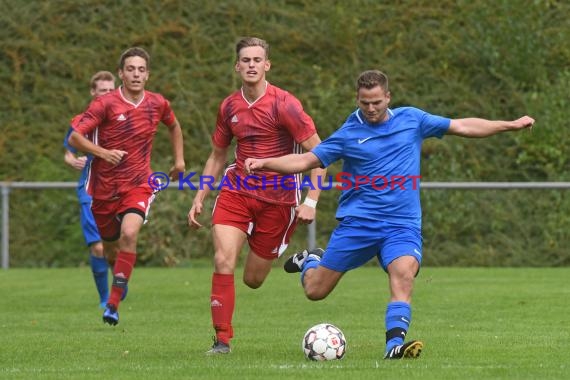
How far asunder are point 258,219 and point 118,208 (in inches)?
103

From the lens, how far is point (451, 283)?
51.0 feet

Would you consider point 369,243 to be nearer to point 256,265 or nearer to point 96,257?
point 256,265

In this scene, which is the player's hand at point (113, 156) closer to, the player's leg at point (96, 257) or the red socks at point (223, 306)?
the player's leg at point (96, 257)

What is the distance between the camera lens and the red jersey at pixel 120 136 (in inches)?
459

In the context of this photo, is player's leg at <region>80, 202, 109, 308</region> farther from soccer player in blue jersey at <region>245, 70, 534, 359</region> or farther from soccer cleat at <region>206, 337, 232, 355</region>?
soccer player in blue jersey at <region>245, 70, 534, 359</region>

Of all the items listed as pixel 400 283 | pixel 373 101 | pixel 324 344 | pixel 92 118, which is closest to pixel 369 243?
pixel 400 283

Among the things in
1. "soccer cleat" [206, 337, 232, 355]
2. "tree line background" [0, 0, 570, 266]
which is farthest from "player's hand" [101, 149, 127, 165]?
"tree line background" [0, 0, 570, 266]

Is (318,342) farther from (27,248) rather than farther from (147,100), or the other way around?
(27,248)

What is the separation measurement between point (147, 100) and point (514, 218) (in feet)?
28.0

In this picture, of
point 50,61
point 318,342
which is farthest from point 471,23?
point 318,342

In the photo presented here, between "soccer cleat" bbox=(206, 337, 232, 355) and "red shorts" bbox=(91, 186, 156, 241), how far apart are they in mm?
2942

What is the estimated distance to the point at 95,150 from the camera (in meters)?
11.4

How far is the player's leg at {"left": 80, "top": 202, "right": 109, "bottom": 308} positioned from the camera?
13.0m

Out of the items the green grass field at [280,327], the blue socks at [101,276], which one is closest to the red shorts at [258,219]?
the green grass field at [280,327]
